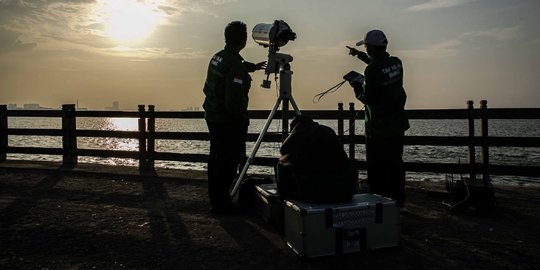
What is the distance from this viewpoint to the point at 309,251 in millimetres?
3217

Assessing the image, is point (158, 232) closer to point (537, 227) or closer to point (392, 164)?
point (392, 164)

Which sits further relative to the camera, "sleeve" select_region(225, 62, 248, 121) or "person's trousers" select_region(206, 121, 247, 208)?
"person's trousers" select_region(206, 121, 247, 208)

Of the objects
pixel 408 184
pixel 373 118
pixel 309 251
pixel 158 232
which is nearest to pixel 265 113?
pixel 408 184

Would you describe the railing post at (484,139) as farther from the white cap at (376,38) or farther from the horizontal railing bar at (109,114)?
the horizontal railing bar at (109,114)

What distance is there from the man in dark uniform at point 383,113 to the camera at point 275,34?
883mm

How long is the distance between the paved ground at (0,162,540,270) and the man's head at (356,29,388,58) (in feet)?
6.47

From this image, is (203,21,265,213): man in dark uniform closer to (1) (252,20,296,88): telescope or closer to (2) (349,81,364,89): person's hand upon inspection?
(1) (252,20,296,88): telescope

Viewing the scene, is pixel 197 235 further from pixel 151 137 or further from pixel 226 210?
pixel 151 137

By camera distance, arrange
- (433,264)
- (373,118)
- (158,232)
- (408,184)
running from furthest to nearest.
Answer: (408,184), (373,118), (158,232), (433,264)

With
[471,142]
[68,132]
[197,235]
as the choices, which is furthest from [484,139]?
[68,132]

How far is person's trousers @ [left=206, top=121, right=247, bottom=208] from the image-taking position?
4.70 metres

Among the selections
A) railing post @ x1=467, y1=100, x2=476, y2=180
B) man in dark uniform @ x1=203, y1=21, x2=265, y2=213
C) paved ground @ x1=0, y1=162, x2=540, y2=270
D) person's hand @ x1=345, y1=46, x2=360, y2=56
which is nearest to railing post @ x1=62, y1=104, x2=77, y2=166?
paved ground @ x1=0, y1=162, x2=540, y2=270

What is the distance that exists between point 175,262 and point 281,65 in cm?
261

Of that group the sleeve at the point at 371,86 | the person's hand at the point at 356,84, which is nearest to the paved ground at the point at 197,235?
the sleeve at the point at 371,86
